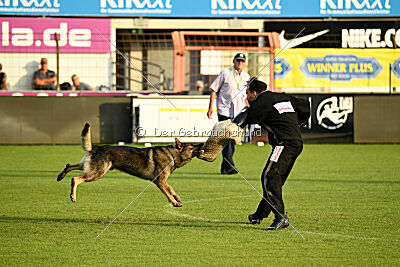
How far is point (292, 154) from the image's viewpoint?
25.4 ft

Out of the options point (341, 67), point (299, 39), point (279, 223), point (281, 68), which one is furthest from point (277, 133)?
point (299, 39)

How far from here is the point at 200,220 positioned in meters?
8.42

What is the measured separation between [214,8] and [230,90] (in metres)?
14.2

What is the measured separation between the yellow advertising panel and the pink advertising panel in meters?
5.74

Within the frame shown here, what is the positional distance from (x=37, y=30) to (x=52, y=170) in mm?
11836

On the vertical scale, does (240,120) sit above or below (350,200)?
above

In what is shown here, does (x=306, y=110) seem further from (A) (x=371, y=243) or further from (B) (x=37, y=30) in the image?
(B) (x=37, y=30)

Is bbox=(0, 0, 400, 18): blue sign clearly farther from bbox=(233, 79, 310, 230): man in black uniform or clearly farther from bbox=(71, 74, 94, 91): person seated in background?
bbox=(233, 79, 310, 230): man in black uniform

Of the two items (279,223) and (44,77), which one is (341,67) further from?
(279,223)

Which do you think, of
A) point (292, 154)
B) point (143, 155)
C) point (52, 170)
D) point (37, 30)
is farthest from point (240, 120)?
point (37, 30)

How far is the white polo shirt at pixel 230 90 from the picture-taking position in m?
12.8

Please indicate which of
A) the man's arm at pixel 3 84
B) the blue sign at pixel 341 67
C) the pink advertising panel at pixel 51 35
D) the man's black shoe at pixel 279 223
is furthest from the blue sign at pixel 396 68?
the man's black shoe at pixel 279 223

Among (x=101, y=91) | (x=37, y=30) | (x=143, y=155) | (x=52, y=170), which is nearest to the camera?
(x=143, y=155)

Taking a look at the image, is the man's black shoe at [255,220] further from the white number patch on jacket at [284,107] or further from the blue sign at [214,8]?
the blue sign at [214,8]
